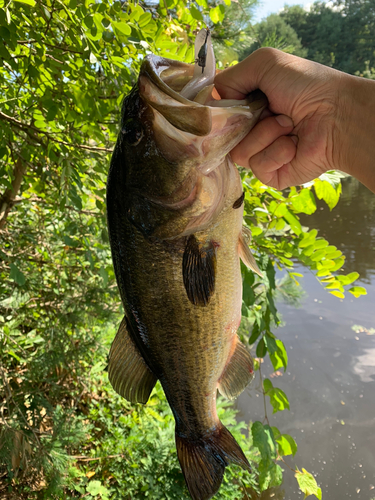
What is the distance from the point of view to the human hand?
1302mm

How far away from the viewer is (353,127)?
4.33 feet

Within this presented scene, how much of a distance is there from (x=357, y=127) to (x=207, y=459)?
5.02 ft

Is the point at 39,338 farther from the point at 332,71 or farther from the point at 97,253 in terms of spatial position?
the point at 332,71

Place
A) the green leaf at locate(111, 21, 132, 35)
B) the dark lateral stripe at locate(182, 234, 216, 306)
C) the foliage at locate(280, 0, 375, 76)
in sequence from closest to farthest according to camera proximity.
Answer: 1. the dark lateral stripe at locate(182, 234, 216, 306)
2. the green leaf at locate(111, 21, 132, 35)
3. the foliage at locate(280, 0, 375, 76)

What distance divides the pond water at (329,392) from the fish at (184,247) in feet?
9.50

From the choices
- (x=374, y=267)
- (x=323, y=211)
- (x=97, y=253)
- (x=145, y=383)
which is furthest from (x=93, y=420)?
(x=323, y=211)

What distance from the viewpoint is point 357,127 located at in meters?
1.31

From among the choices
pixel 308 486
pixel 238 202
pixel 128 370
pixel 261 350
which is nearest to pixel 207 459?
pixel 128 370

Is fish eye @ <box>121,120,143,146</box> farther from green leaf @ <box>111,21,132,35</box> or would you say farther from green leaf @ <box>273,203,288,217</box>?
green leaf @ <box>273,203,288,217</box>

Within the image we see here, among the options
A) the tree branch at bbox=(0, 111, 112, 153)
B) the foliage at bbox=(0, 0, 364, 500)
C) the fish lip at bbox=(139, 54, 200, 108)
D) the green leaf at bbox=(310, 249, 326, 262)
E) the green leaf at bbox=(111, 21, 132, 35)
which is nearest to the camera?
the fish lip at bbox=(139, 54, 200, 108)

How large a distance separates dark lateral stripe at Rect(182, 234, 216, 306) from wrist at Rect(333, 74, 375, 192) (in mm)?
709

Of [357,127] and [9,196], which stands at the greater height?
[357,127]

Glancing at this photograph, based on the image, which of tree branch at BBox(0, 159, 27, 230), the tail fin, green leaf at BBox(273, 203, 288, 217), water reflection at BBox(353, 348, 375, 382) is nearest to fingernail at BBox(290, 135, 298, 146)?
green leaf at BBox(273, 203, 288, 217)

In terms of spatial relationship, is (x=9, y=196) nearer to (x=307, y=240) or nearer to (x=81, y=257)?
(x=81, y=257)
